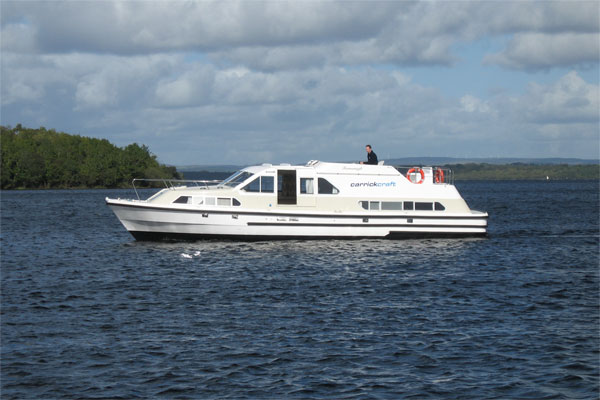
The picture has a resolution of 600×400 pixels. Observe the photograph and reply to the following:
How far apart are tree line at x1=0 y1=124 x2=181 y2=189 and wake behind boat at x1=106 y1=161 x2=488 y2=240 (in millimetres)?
103693

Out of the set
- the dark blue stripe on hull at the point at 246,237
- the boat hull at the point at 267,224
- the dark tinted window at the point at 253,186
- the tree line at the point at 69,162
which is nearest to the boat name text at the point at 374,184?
the boat hull at the point at 267,224

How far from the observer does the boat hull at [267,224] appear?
32750mm

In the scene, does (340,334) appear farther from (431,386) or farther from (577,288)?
(577,288)

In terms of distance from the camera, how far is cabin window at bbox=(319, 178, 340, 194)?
3372cm

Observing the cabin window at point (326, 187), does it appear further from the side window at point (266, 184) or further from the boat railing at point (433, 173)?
the boat railing at point (433, 173)

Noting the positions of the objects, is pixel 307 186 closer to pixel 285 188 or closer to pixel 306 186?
pixel 306 186

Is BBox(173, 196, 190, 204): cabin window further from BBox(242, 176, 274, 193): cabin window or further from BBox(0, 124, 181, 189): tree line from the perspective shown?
BBox(0, 124, 181, 189): tree line

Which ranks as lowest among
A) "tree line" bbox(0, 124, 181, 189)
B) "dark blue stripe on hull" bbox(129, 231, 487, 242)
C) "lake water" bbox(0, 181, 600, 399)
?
"lake water" bbox(0, 181, 600, 399)

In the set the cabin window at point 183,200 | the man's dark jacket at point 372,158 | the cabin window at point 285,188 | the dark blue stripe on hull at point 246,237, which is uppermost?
the man's dark jacket at point 372,158

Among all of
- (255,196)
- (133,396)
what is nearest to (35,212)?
(255,196)

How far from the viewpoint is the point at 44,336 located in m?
17.2

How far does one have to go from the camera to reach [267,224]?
33062 millimetres

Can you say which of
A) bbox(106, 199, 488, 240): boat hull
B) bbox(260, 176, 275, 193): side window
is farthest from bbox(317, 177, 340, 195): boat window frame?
bbox(260, 176, 275, 193): side window

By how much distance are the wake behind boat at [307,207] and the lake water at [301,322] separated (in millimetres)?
846
